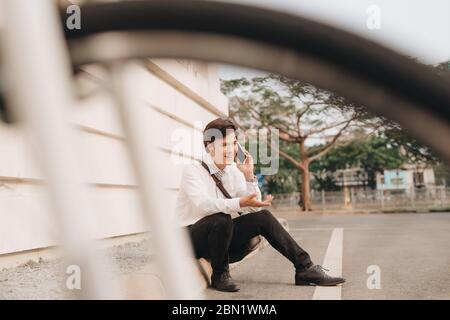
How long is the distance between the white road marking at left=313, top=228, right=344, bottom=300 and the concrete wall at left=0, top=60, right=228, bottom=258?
1.02 m

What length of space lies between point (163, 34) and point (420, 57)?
25 centimetres

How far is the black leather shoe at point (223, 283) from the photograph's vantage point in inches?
107

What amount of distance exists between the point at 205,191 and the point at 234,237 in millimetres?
370

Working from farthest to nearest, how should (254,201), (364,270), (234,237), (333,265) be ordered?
1. (333,265)
2. (364,270)
3. (234,237)
4. (254,201)

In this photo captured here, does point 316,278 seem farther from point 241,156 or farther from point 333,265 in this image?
point 333,265

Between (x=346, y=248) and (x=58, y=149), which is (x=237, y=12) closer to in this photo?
(x=58, y=149)

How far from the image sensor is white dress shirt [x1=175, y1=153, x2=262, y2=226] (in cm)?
270

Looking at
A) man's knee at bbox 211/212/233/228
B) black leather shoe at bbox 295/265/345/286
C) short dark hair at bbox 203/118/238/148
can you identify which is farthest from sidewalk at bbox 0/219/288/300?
short dark hair at bbox 203/118/238/148

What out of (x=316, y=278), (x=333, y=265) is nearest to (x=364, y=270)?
(x=333, y=265)

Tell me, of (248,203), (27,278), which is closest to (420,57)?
(248,203)

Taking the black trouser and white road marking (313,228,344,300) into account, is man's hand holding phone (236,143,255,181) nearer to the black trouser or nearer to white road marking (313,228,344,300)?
the black trouser

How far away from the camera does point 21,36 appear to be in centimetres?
45

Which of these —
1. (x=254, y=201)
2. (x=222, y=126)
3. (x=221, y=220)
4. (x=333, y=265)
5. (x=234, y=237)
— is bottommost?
(x=333, y=265)

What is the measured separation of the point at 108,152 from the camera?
204 centimetres
